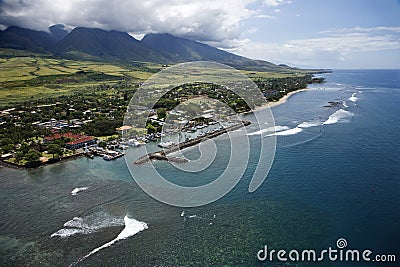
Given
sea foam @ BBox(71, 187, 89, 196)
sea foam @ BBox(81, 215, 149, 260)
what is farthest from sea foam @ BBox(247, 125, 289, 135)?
sea foam @ BBox(81, 215, 149, 260)

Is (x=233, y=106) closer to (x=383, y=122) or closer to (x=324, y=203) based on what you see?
(x=383, y=122)

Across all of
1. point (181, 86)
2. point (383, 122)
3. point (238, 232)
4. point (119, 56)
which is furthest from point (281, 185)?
point (119, 56)

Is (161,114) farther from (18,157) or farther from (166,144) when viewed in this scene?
(18,157)

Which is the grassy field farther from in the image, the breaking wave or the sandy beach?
the breaking wave

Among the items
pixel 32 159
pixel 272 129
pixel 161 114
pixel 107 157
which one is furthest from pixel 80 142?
pixel 272 129

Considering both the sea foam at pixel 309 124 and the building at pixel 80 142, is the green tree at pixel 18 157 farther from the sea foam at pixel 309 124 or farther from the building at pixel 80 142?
the sea foam at pixel 309 124

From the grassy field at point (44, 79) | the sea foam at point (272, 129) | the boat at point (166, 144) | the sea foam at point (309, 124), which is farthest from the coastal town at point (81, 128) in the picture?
the sea foam at point (309, 124)
